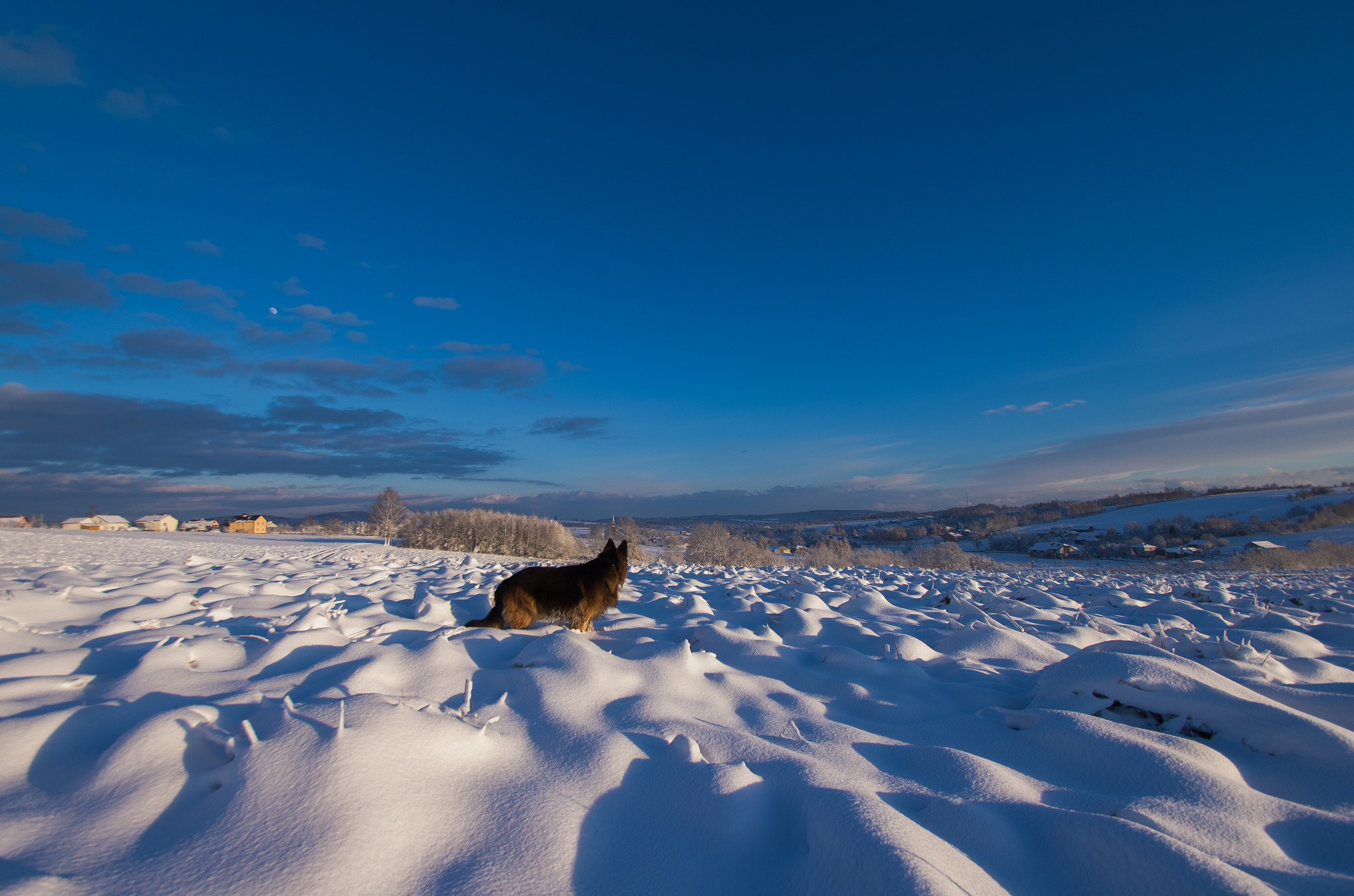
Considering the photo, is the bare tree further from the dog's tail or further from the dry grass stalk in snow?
the dry grass stalk in snow

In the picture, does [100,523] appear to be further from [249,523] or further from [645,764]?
[645,764]

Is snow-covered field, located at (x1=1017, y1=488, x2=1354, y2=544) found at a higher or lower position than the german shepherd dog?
lower

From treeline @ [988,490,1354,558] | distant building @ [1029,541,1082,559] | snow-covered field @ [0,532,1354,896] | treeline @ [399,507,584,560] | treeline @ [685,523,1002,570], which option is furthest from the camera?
treeline @ [988,490,1354,558]

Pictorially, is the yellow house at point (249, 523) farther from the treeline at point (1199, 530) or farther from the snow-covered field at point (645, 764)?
the treeline at point (1199, 530)

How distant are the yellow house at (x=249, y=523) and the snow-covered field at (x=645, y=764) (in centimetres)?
4017

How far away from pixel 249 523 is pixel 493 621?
145ft

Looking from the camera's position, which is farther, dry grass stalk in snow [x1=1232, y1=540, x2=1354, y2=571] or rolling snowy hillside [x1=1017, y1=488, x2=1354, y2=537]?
rolling snowy hillside [x1=1017, y1=488, x2=1354, y2=537]

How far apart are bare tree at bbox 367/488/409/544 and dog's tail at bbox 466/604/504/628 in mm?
28861

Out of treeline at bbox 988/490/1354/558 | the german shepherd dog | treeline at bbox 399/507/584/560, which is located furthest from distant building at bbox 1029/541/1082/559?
the german shepherd dog

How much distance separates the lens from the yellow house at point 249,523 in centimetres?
3384

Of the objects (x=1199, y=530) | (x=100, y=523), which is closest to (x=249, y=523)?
(x=100, y=523)

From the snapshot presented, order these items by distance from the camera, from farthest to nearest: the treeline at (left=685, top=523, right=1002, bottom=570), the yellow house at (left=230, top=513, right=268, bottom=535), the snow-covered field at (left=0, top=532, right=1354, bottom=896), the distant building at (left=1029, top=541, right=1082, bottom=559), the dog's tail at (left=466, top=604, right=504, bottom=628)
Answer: the yellow house at (left=230, top=513, right=268, bottom=535), the distant building at (left=1029, top=541, right=1082, bottom=559), the treeline at (left=685, top=523, right=1002, bottom=570), the dog's tail at (left=466, top=604, right=504, bottom=628), the snow-covered field at (left=0, top=532, right=1354, bottom=896)

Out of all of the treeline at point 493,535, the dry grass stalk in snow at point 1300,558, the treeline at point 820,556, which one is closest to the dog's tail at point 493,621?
the treeline at point 820,556

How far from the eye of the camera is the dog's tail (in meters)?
3.50
